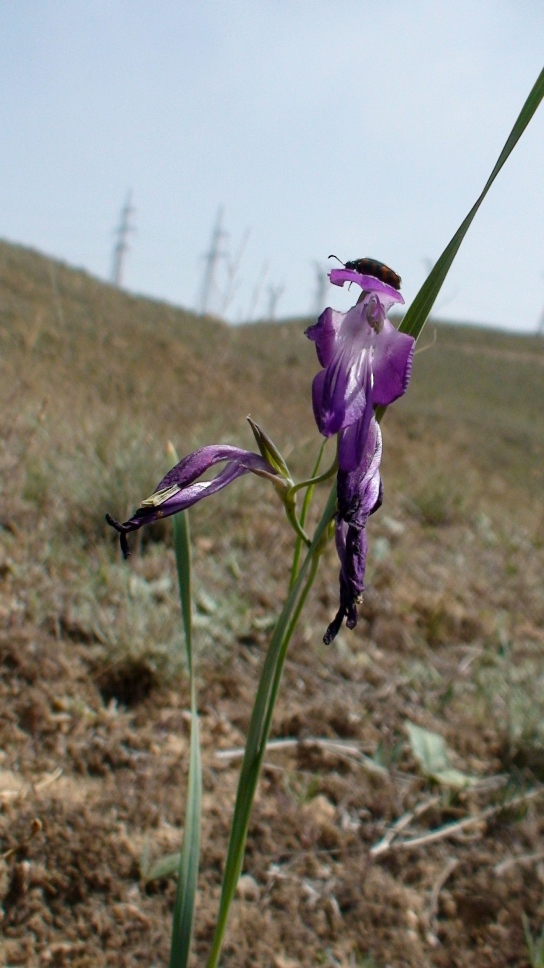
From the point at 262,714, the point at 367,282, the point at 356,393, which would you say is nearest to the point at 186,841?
the point at 262,714

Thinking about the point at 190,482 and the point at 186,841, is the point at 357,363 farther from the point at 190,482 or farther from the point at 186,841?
the point at 186,841

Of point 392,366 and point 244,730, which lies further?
point 244,730

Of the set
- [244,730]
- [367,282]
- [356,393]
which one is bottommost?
[244,730]

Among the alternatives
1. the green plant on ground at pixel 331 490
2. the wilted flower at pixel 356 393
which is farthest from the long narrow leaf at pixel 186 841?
the wilted flower at pixel 356 393

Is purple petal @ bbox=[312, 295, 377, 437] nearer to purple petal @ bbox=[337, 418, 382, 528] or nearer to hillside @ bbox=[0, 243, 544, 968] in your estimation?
purple petal @ bbox=[337, 418, 382, 528]

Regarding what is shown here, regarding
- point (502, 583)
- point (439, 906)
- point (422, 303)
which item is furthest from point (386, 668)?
point (422, 303)

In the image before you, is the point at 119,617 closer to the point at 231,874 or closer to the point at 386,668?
the point at 386,668
